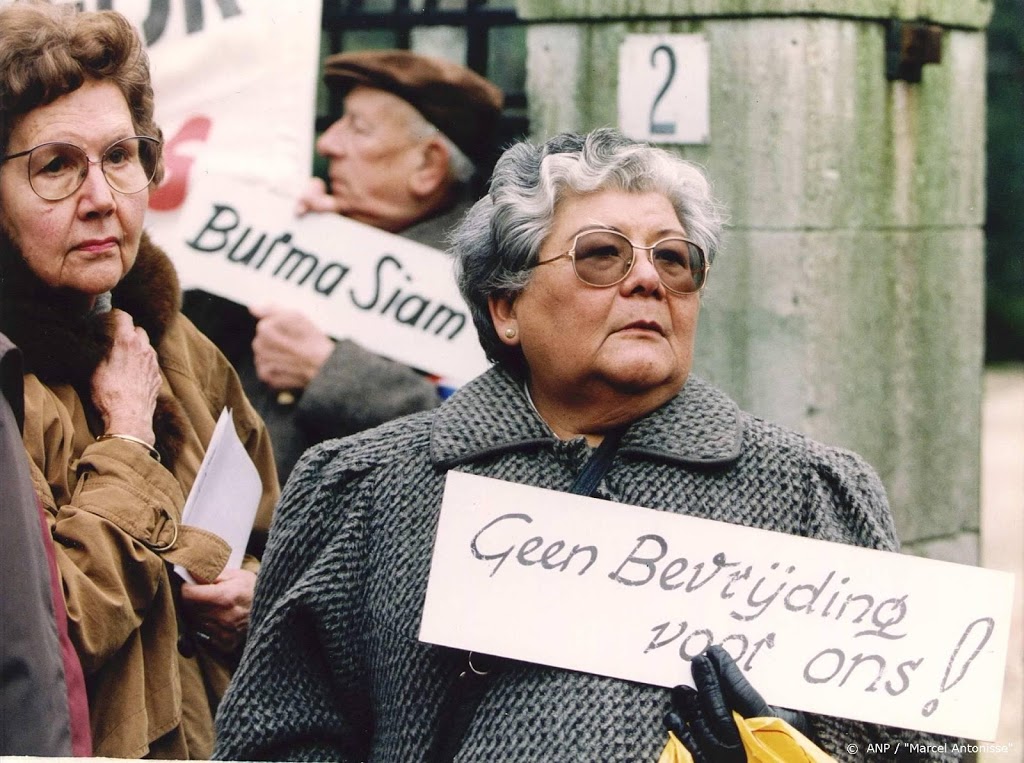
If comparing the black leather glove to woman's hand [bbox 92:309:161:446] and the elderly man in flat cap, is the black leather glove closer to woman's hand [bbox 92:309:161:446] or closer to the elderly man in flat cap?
woman's hand [bbox 92:309:161:446]

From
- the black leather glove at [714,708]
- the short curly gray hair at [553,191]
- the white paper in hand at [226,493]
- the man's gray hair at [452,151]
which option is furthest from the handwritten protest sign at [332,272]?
the black leather glove at [714,708]

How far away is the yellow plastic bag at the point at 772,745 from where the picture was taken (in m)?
2.18

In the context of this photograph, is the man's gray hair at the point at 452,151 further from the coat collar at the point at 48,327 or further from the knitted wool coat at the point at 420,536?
the knitted wool coat at the point at 420,536

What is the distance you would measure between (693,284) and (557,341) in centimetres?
25

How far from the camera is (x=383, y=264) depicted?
12.4 feet

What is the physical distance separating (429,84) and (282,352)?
2.59ft

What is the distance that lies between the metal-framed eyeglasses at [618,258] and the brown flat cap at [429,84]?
148cm

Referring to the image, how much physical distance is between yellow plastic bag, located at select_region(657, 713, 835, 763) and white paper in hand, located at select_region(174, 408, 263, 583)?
3.73 ft

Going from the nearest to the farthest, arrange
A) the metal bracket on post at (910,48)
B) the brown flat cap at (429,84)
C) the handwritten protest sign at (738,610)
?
1. the handwritten protest sign at (738,610)
2. the brown flat cap at (429,84)
3. the metal bracket on post at (910,48)

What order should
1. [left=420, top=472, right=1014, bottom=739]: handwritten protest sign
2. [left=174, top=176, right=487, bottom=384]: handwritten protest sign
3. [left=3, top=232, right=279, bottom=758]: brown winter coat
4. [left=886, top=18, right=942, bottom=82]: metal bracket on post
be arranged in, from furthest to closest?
[left=886, top=18, right=942, bottom=82]: metal bracket on post → [left=174, top=176, right=487, bottom=384]: handwritten protest sign → [left=3, top=232, right=279, bottom=758]: brown winter coat → [left=420, top=472, right=1014, bottom=739]: handwritten protest sign

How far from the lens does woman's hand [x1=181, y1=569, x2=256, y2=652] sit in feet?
9.57

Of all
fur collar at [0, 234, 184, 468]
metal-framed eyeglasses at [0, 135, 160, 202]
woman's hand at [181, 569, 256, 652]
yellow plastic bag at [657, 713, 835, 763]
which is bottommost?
woman's hand at [181, 569, 256, 652]

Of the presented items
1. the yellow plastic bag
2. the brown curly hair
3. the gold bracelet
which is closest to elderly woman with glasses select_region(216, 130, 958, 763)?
the yellow plastic bag

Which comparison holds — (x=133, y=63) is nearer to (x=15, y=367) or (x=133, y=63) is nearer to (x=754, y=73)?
(x=15, y=367)
